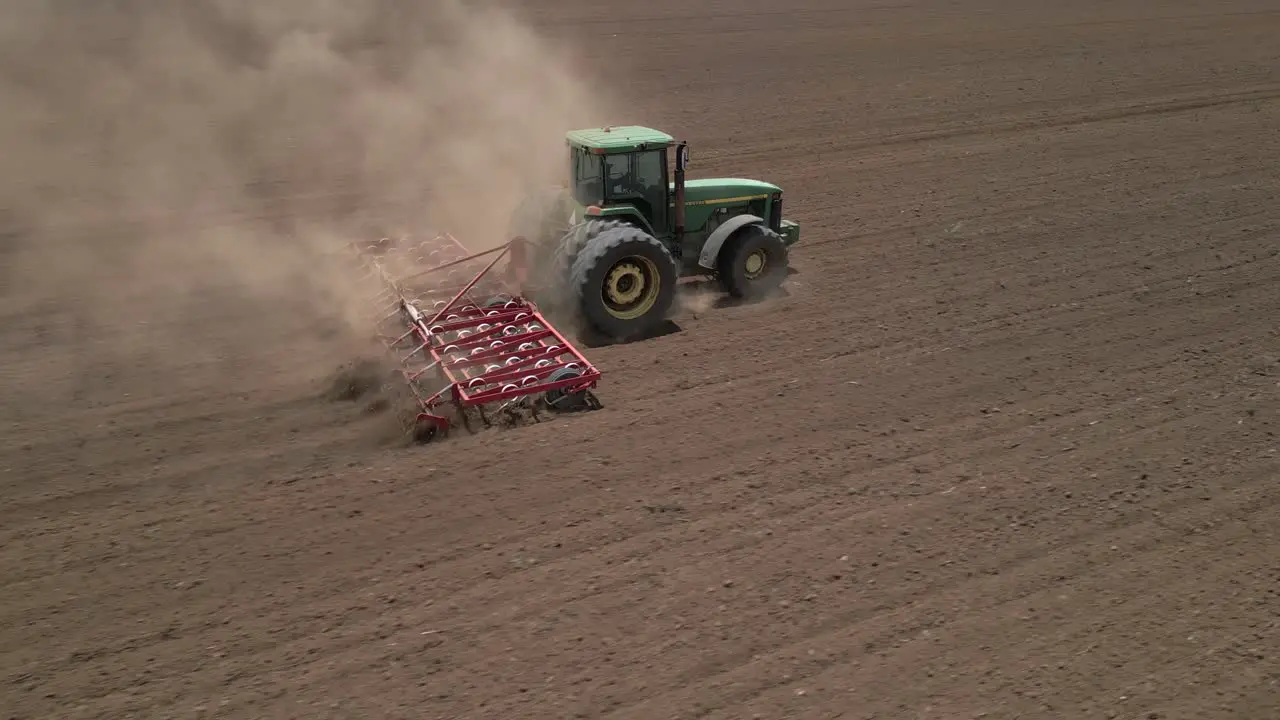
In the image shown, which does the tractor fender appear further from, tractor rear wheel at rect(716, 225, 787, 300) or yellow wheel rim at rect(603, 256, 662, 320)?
yellow wheel rim at rect(603, 256, 662, 320)

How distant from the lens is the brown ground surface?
5199mm

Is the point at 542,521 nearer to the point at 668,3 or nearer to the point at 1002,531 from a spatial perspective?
the point at 1002,531

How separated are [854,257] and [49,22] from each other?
21234mm

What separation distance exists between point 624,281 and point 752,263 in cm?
153

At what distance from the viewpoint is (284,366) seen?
8.88 metres

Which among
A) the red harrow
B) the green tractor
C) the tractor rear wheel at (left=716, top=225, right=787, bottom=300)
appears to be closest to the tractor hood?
the green tractor

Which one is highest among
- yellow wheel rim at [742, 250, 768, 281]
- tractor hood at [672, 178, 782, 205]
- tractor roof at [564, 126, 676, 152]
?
tractor roof at [564, 126, 676, 152]

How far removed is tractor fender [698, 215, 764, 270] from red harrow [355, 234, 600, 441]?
171 centimetres

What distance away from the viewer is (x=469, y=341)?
866cm

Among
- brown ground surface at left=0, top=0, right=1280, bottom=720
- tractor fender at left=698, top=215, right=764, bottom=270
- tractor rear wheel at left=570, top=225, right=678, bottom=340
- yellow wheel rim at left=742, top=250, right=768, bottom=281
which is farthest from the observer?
yellow wheel rim at left=742, top=250, right=768, bottom=281

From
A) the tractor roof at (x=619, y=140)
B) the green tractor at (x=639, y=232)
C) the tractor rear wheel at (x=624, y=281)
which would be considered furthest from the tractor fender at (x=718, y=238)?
the tractor roof at (x=619, y=140)

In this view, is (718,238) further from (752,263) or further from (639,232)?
(639,232)

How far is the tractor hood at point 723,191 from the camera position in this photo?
1028 cm

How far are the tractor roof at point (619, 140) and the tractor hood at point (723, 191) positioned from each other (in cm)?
63
